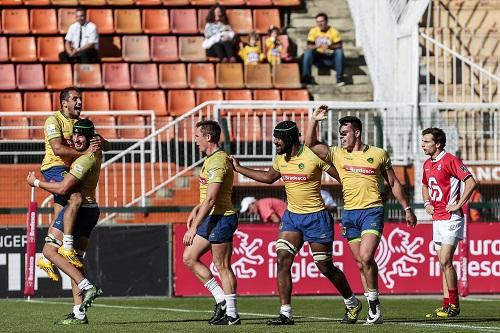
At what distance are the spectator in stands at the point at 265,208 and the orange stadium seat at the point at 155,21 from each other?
6.69 m

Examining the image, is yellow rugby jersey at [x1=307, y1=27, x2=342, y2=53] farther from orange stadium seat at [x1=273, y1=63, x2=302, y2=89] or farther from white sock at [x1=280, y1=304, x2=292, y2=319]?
white sock at [x1=280, y1=304, x2=292, y2=319]

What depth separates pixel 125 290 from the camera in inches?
770

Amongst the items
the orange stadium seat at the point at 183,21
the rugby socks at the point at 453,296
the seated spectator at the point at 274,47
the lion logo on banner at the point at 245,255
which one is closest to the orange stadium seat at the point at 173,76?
the orange stadium seat at the point at 183,21

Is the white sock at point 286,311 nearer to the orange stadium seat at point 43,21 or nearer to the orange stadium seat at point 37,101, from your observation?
the orange stadium seat at point 37,101

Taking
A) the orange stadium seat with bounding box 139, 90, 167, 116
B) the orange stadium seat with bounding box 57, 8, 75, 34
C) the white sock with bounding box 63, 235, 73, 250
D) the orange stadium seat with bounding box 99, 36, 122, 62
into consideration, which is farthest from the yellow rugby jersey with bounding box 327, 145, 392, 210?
the orange stadium seat with bounding box 57, 8, 75, 34

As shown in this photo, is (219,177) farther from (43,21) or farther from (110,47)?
Answer: (43,21)

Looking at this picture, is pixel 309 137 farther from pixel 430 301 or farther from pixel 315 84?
pixel 315 84

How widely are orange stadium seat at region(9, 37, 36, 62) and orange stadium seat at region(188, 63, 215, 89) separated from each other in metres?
3.05

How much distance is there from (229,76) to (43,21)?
397cm

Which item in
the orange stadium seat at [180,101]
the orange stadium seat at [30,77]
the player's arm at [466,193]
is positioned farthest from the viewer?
the orange stadium seat at [30,77]

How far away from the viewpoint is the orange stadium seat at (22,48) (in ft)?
83.2

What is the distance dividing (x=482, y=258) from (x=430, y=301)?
1.71 metres

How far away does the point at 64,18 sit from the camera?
26047 mm

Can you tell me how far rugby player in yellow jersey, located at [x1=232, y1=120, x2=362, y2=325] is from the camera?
44.7ft
